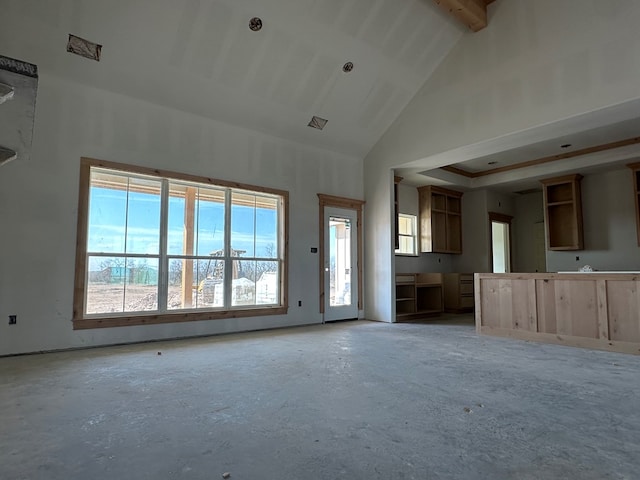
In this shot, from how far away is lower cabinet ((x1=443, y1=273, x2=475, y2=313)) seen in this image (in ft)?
28.3

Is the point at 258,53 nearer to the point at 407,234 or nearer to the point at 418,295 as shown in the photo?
the point at 407,234

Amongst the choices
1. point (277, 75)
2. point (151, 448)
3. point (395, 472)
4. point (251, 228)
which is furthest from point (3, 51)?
point (395, 472)

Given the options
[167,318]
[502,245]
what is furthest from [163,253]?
[502,245]

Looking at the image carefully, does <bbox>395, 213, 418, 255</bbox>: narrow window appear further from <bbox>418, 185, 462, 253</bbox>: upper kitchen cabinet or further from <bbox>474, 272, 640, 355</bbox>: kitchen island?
<bbox>474, 272, 640, 355</bbox>: kitchen island

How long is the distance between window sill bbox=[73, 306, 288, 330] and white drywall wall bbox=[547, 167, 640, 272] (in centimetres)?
626

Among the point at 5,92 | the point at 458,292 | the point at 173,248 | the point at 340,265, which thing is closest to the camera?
the point at 5,92

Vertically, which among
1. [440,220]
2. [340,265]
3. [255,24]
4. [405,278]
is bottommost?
[405,278]

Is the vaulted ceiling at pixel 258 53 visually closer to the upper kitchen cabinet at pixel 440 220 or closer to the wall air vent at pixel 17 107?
the upper kitchen cabinet at pixel 440 220

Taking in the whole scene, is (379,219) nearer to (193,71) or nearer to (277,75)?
(277,75)

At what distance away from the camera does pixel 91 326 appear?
450 cm

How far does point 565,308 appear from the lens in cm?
476

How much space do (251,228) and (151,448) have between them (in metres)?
4.27

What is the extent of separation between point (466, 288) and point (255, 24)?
692 cm

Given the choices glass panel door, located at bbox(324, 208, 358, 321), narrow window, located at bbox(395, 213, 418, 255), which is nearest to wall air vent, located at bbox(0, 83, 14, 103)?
glass panel door, located at bbox(324, 208, 358, 321)
